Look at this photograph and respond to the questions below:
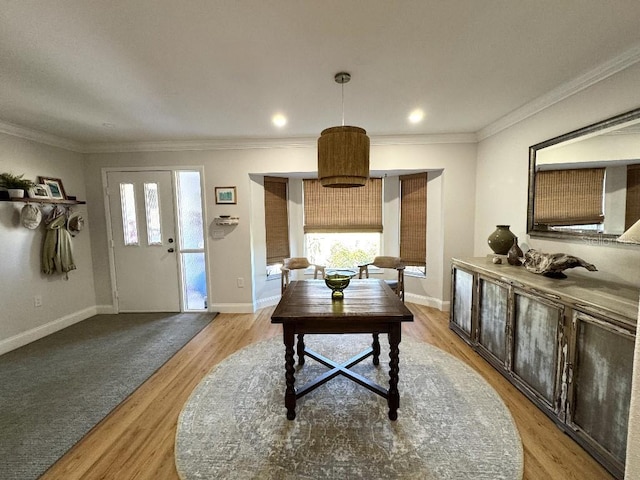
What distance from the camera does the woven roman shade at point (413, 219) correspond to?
4.21 meters

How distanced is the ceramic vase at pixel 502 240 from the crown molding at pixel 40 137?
18.0 feet

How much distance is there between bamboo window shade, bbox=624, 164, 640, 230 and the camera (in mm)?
1849

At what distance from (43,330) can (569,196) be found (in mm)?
5831

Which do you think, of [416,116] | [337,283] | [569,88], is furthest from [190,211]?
[569,88]

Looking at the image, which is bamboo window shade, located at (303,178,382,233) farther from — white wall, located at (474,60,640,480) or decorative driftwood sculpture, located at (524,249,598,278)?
decorative driftwood sculpture, located at (524,249,598,278)

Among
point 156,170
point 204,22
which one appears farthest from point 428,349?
point 156,170

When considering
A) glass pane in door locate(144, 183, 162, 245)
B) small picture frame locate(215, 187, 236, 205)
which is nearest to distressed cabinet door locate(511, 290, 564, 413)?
A: small picture frame locate(215, 187, 236, 205)

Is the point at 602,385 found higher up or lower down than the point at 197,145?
lower down

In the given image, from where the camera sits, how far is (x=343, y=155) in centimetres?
176

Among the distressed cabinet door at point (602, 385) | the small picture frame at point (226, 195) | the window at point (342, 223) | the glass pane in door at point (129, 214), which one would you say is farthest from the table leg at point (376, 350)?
the glass pane in door at point (129, 214)

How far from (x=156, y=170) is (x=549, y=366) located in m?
4.84

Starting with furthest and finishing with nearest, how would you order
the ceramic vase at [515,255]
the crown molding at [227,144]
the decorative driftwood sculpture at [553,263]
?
the crown molding at [227,144]
the ceramic vase at [515,255]
the decorative driftwood sculpture at [553,263]

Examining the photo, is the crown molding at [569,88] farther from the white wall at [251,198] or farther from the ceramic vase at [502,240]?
the ceramic vase at [502,240]

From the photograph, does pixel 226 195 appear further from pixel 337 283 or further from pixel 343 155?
pixel 343 155
